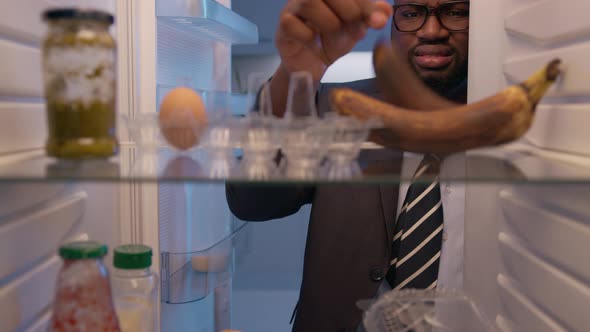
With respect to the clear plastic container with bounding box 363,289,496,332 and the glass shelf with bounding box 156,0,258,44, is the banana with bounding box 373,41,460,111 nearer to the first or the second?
the clear plastic container with bounding box 363,289,496,332

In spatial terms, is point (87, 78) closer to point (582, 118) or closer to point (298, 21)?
point (298, 21)

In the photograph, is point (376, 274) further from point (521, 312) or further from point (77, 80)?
point (77, 80)

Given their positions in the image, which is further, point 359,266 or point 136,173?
point 359,266

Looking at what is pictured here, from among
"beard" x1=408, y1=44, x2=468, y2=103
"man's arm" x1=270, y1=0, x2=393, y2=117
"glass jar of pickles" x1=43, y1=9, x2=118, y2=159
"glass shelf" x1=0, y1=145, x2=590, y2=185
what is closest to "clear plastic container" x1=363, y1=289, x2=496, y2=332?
"glass shelf" x1=0, y1=145, x2=590, y2=185

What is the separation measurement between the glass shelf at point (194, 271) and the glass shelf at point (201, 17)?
0.51m

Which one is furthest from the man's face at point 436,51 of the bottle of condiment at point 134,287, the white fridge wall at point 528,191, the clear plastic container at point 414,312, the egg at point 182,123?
the bottle of condiment at point 134,287

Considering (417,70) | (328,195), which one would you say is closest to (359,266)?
(328,195)

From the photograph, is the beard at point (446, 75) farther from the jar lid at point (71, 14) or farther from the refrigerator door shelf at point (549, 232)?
the jar lid at point (71, 14)

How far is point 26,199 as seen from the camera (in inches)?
26.8

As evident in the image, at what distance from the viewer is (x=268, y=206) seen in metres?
1.47

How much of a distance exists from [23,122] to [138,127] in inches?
5.5

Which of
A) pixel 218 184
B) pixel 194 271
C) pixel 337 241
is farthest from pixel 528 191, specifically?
pixel 194 271

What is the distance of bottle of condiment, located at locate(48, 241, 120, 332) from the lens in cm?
62

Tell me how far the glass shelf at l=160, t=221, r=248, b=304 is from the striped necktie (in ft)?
1.44
